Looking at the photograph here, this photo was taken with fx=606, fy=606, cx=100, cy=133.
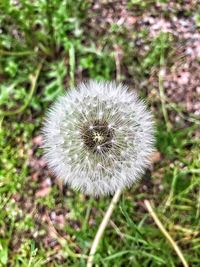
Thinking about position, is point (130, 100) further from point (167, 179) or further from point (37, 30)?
point (37, 30)

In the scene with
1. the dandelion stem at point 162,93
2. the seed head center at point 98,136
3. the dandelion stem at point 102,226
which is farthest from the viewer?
the dandelion stem at point 162,93

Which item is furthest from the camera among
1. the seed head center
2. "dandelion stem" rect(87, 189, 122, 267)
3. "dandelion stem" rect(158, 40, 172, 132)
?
"dandelion stem" rect(158, 40, 172, 132)

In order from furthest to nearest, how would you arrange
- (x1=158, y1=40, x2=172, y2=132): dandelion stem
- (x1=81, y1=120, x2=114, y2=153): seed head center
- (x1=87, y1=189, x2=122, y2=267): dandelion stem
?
1. (x1=158, y1=40, x2=172, y2=132): dandelion stem
2. (x1=87, y1=189, x2=122, y2=267): dandelion stem
3. (x1=81, y1=120, x2=114, y2=153): seed head center

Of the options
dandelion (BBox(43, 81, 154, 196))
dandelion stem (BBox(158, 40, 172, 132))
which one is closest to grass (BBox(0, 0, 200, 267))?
dandelion stem (BBox(158, 40, 172, 132))

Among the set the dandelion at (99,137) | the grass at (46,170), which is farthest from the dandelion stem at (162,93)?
the dandelion at (99,137)

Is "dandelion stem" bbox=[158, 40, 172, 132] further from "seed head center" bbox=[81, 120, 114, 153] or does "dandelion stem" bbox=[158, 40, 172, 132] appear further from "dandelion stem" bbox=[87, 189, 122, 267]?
"seed head center" bbox=[81, 120, 114, 153]

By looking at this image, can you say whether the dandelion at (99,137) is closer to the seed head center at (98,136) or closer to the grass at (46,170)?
the seed head center at (98,136)

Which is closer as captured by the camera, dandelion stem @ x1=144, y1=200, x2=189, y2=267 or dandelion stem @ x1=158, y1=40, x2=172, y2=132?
dandelion stem @ x1=144, y1=200, x2=189, y2=267
